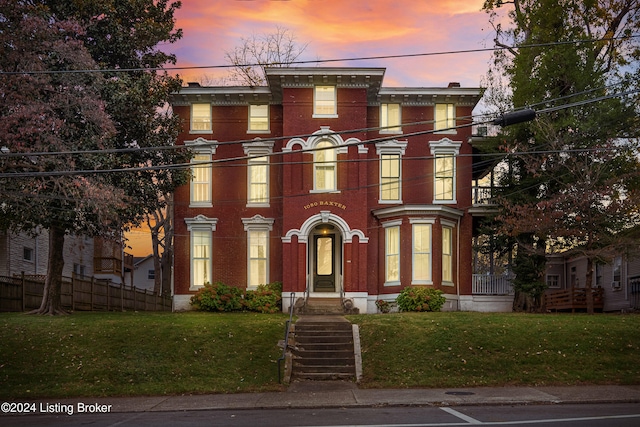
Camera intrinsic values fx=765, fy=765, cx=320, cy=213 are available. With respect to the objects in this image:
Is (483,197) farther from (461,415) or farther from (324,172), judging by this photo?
(461,415)

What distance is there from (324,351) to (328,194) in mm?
10721

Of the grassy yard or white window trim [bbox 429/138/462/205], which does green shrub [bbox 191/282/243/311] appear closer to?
the grassy yard

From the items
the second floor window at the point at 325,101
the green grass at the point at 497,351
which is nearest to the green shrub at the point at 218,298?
the green grass at the point at 497,351

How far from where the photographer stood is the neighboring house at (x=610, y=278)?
120 ft

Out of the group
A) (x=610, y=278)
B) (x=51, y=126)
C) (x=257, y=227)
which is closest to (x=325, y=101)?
(x=257, y=227)

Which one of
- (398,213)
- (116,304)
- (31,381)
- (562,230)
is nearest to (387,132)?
(398,213)

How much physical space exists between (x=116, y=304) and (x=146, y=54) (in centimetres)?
1220

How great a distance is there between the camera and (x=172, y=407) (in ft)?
57.1

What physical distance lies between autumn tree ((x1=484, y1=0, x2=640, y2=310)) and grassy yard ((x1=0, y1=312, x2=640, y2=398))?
542 cm

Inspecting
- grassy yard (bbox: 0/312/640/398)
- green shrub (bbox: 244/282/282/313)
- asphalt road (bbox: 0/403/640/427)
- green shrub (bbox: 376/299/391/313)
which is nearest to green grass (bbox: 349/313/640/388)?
grassy yard (bbox: 0/312/640/398)

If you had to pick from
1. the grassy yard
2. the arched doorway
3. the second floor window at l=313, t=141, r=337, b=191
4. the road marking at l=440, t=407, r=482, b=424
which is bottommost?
the road marking at l=440, t=407, r=482, b=424

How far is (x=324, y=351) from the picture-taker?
2275 centimetres

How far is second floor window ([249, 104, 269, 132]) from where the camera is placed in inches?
1336

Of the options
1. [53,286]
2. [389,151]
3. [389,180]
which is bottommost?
[53,286]
